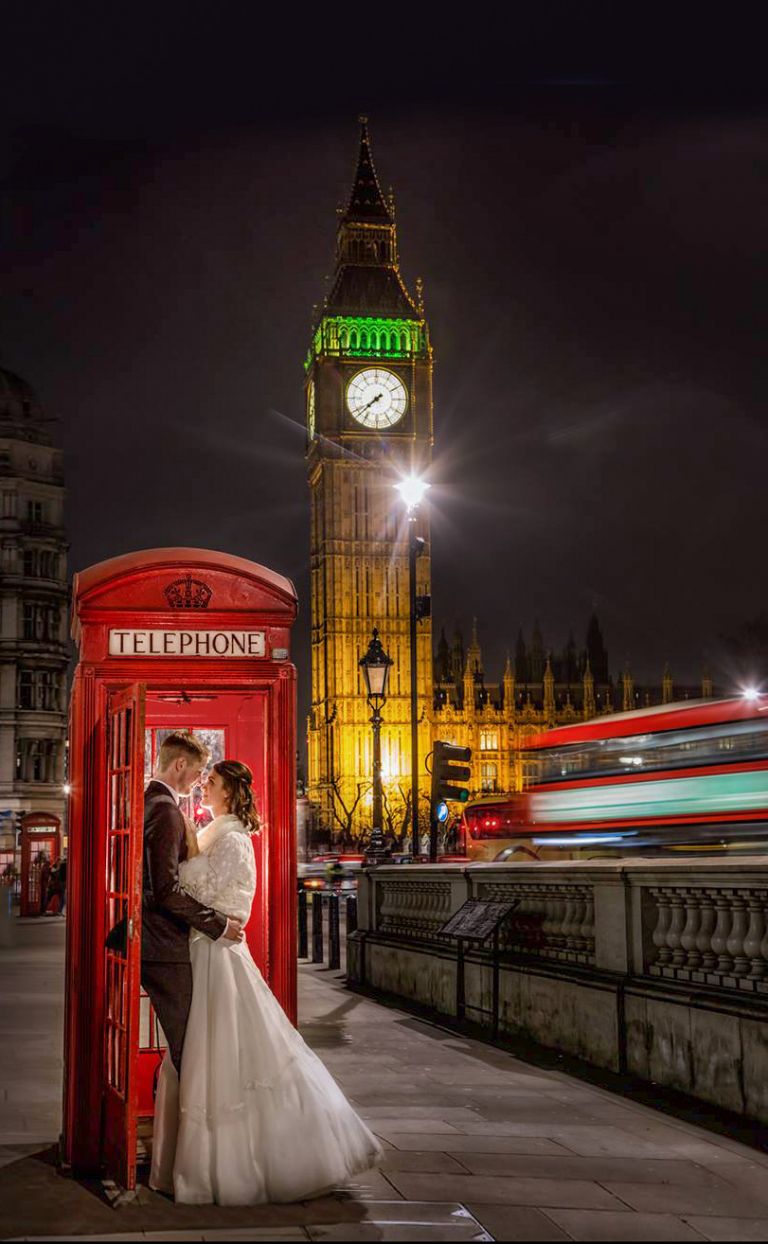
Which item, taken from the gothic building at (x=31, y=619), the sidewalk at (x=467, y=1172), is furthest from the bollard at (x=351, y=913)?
the gothic building at (x=31, y=619)

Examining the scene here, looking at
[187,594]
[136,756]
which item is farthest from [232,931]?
[187,594]

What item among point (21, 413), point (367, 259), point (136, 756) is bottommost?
point (136, 756)

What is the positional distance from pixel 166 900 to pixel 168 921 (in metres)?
0.13

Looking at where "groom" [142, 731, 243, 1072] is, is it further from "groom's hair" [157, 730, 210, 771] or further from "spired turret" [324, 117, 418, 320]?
"spired turret" [324, 117, 418, 320]

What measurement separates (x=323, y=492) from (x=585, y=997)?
94113 millimetres

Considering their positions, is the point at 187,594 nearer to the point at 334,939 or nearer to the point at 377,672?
the point at 334,939

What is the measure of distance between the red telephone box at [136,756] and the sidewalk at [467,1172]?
42 centimetres

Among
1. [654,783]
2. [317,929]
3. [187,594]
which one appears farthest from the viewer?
[317,929]

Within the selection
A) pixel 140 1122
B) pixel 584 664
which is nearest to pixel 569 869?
pixel 140 1122

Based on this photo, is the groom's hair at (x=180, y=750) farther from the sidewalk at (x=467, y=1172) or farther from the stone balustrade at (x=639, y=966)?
the stone balustrade at (x=639, y=966)

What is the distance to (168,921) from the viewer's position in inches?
233

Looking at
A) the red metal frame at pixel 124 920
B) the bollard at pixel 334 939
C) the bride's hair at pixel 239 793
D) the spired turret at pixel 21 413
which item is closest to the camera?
the red metal frame at pixel 124 920

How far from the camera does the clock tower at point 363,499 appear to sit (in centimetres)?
10031

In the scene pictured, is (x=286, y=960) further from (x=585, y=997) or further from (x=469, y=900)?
(x=469, y=900)
